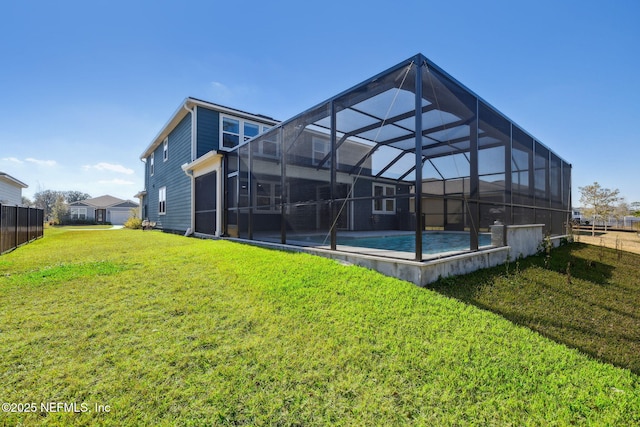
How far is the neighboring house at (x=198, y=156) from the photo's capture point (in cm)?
947

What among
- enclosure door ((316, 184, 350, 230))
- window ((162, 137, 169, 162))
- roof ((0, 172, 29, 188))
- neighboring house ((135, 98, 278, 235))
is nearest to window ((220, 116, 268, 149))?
neighboring house ((135, 98, 278, 235))

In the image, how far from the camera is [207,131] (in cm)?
1074

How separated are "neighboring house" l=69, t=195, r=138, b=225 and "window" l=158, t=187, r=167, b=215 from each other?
22.0m

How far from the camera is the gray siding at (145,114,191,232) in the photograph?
37.0 feet

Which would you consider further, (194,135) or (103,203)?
(103,203)

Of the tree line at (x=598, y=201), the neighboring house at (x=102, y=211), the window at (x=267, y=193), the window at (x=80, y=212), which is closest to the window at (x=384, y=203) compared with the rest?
the window at (x=267, y=193)

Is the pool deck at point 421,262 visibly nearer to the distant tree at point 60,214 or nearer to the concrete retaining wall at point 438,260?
the concrete retaining wall at point 438,260

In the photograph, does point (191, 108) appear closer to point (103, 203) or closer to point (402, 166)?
point (402, 166)

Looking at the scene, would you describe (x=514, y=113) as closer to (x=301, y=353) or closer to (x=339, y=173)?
(x=339, y=173)

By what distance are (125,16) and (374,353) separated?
1007 cm

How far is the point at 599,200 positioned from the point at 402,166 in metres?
26.2

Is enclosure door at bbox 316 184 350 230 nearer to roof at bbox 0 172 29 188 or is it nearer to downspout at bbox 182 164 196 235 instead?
downspout at bbox 182 164 196 235

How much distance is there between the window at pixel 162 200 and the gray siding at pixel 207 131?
16.5 feet

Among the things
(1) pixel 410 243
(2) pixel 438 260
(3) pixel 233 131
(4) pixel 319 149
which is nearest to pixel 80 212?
(3) pixel 233 131
